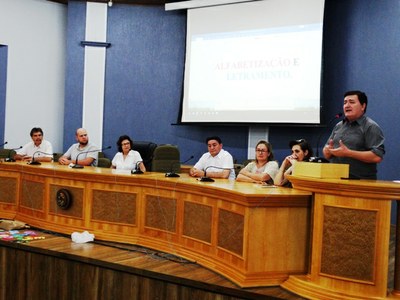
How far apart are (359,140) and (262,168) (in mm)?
1070

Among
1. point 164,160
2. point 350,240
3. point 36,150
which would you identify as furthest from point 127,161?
point 350,240

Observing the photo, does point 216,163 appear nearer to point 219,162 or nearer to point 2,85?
point 219,162

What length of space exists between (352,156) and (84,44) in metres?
5.34

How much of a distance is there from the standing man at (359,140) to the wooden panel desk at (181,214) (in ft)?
1.23

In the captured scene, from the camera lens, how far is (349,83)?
5.64m

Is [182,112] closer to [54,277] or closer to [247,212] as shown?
[54,277]

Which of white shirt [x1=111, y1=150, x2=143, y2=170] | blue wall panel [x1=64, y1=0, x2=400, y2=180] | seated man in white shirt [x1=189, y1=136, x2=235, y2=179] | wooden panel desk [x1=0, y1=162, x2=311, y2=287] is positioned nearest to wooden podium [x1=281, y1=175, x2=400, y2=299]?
wooden panel desk [x1=0, y1=162, x2=311, y2=287]

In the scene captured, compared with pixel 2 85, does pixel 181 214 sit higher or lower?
lower

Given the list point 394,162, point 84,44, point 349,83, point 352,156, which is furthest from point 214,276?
point 84,44

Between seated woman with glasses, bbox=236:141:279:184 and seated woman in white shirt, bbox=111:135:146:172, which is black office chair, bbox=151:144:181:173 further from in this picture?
seated woman with glasses, bbox=236:141:279:184

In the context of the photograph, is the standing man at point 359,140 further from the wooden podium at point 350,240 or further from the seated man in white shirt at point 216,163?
the seated man in white shirt at point 216,163

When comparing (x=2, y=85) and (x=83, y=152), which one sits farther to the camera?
(x=2, y=85)

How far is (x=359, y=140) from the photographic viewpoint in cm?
297

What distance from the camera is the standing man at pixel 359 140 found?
2.85 metres
